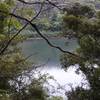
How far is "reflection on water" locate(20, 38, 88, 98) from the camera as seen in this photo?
962 centimetres

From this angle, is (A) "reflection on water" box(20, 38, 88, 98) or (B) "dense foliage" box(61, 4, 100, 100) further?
(A) "reflection on water" box(20, 38, 88, 98)

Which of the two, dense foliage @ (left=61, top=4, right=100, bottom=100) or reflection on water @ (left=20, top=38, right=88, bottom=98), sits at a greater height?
dense foliage @ (left=61, top=4, right=100, bottom=100)

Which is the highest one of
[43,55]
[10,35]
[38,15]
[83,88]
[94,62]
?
[38,15]

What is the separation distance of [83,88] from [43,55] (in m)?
4.17

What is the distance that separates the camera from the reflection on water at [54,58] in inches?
379

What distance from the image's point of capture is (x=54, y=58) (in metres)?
12.4

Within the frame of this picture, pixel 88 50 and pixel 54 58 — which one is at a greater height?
pixel 88 50

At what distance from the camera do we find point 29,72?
7.25 metres

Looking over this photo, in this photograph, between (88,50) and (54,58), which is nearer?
(88,50)

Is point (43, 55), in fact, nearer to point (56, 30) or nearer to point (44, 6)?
point (56, 30)

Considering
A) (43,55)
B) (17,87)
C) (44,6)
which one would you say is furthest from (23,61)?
(43,55)

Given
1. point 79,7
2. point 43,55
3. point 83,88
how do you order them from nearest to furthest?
point 79,7, point 83,88, point 43,55

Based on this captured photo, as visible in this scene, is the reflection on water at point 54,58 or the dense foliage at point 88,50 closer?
the dense foliage at point 88,50

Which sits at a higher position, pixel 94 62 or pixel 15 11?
pixel 15 11
